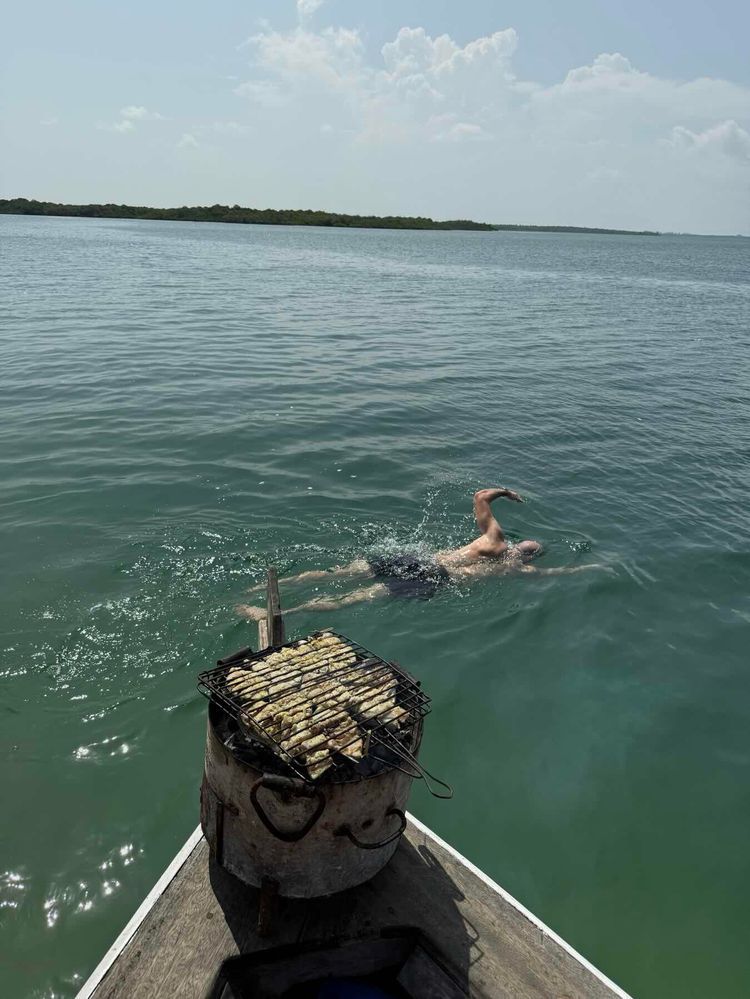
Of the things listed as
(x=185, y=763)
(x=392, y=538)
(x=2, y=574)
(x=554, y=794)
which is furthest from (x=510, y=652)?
(x=2, y=574)

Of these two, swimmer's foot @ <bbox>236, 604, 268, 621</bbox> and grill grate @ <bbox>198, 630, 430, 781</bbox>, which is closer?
grill grate @ <bbox>198, 630, 430, 781</bbox>

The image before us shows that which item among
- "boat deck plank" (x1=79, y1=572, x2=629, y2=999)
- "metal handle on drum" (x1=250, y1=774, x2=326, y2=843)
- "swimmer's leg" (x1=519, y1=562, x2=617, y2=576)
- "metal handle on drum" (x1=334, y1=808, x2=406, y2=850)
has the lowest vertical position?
"swimmer's leg" (x1=519, y1=562, x2=617, y2=576)

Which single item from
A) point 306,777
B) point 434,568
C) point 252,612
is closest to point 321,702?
point 306,777

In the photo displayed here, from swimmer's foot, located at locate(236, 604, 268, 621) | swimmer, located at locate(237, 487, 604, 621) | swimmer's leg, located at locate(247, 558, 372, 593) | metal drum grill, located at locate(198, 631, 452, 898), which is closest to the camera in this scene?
metal drum grill, located at locate(198, 631, 452, 898)

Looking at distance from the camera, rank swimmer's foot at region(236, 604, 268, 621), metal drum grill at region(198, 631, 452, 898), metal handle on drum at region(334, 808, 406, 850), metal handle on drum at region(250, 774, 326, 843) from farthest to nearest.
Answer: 1. swimmer's foot at region(236, 604, 268, 621)
2. metal handle on drum at region(334, 808, 406, 850)
3. metal drum grill at region(198, 631, 452, 898)
4. metal handle on drum at region(250, 774, 326, 843)

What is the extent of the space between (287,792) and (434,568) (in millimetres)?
6625

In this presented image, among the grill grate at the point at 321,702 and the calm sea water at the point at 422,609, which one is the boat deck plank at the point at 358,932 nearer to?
the grill grate at the point at 321,702

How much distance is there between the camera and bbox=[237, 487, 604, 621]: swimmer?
9664mm

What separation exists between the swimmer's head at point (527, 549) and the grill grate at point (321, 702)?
243 inches

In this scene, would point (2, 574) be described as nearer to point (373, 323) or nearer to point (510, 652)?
point (510, 652)

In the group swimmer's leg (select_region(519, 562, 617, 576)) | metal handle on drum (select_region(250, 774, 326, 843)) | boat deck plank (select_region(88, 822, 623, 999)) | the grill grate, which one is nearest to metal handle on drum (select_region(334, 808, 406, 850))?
metal handle on drum (select_region(250, 774, 326, 843))

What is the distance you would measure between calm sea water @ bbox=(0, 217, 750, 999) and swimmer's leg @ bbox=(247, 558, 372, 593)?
1.11ft

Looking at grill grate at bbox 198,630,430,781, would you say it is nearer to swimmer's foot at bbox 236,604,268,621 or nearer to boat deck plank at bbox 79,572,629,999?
boat deck plank at bbox 79,572,629,999

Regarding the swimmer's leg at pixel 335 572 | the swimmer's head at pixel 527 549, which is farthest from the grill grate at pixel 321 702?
the swimmer's head at pixel 527 549
